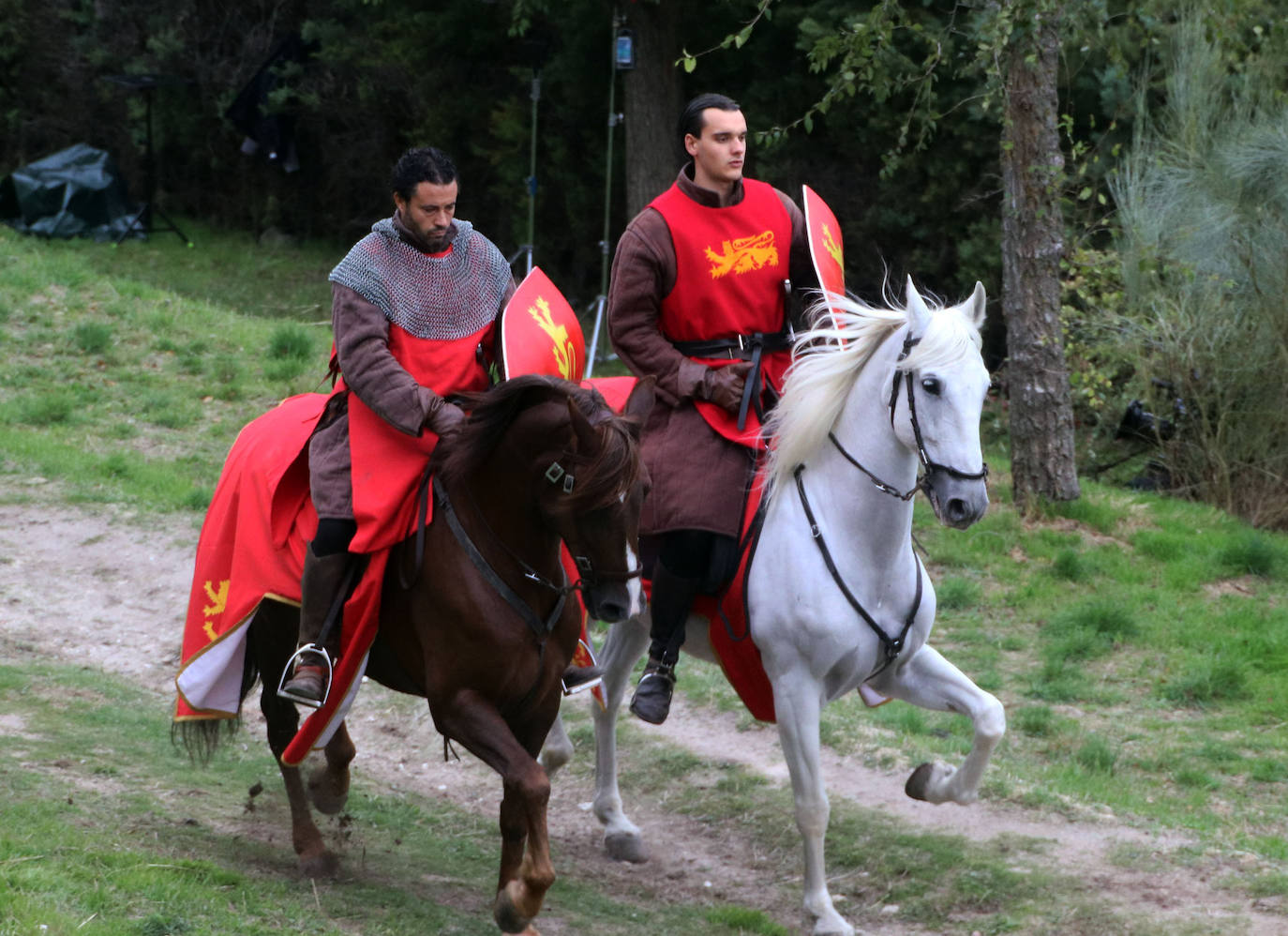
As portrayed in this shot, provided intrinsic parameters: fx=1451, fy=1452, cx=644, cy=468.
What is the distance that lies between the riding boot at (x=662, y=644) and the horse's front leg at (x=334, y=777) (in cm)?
109

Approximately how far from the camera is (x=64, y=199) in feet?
64.1

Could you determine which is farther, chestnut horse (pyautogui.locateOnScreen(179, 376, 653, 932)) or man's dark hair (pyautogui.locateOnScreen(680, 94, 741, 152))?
man's dark hair (pyautogui.locateOnScreen(680, 94, 741, 152))

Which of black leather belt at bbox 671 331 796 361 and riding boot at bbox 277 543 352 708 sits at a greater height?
black leather belt at bbox 671 331 796 361

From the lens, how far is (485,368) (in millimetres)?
4801

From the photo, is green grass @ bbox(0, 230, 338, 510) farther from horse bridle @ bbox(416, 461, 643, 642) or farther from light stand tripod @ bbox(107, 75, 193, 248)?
horse bridle @ bbox(416, 461, 643, 642)

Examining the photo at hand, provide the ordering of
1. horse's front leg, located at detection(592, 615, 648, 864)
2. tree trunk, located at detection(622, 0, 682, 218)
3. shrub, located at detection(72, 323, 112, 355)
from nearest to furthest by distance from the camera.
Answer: horse's front leg, located at detection(592, 615, 648, 864) < shrub, located at detection(72, 323, 112, 355) < tree trunk, located at detection(622, 0, 682, 218)

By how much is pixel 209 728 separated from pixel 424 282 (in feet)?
6.33

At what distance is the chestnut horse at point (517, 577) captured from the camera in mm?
3881

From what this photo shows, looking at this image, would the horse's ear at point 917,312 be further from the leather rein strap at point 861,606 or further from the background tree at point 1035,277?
the background tree at point 1035,277

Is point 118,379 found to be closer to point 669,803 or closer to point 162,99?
point 669,803

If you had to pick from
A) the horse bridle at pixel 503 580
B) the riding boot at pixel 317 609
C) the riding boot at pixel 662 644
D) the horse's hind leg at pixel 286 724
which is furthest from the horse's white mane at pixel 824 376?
the horse's hind leg at pixel 286 724

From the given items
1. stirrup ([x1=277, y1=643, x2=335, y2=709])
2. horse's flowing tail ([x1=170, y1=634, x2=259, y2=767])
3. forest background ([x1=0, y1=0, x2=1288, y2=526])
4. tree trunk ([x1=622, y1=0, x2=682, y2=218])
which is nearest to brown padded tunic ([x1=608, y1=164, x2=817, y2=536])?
stirrup ([x1=277, y1=643, x2=335, y2=709])

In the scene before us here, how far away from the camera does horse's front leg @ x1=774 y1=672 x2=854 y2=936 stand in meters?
4.73

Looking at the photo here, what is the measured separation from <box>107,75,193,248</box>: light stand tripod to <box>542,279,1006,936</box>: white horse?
664 inches
